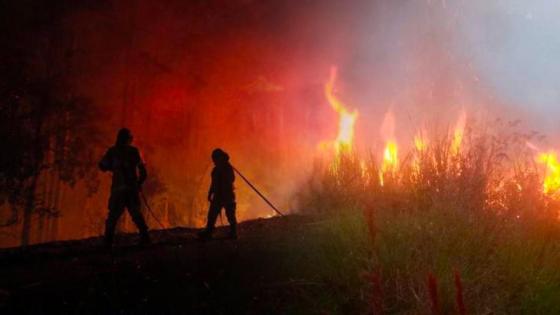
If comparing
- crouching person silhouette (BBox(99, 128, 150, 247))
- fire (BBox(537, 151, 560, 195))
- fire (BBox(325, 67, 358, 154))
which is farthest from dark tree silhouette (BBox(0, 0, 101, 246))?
fire (BBox(537, 151, 560, 195))

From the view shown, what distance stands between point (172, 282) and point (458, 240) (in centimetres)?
268

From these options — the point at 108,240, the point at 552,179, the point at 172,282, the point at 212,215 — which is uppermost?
the point at 552,179

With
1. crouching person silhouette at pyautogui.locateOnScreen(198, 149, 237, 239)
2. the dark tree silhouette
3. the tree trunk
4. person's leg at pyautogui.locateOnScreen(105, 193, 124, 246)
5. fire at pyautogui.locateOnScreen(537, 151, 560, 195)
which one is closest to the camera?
fire at pyautogui.locateOnScreen(537, 151, 560, 195)

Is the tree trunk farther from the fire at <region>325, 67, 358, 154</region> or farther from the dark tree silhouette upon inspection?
the fire at <region>325, 67, 358, 154</region>

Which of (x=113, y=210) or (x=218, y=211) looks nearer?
(x=113, y=210)

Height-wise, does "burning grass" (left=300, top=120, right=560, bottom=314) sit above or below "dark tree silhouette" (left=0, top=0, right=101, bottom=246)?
below

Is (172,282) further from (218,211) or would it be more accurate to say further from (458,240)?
(218,211)

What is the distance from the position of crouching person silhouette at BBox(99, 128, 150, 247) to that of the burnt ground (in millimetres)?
825

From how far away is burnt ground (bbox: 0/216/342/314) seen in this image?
12.4 feet

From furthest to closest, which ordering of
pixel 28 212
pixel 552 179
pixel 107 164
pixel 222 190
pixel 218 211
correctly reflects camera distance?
pixel 28 212 → pixel 218 211 → pixel 222 190 → pixel 107 164 → pixel 552 179

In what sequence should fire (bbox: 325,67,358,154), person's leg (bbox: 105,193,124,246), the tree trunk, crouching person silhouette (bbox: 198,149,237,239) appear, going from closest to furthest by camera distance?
person's leg (bbox: 105,193,124,246), crouching person silhouette (bbox: 198,149,237,239), the tree trunk, fire (bbox: 325,67,358,154)

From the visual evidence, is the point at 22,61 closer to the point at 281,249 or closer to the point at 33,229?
the point at 33,229

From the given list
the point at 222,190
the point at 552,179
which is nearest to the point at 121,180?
the point at 222,190

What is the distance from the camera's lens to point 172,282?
434 centimetres
